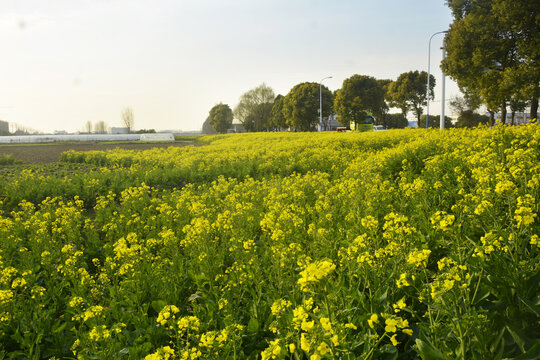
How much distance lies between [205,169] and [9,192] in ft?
20.9

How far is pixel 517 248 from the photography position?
297 cm

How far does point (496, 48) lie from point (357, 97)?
88.9 feet

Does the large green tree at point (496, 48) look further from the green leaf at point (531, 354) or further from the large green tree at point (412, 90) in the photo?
the large green tree at point (412, 90)

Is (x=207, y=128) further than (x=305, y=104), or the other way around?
(x=207, y=128)

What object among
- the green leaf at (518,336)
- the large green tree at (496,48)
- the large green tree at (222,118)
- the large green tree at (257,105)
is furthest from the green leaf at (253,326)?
the large green tree at (222,118)

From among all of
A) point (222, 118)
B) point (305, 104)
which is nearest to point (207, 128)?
point (222, 118)

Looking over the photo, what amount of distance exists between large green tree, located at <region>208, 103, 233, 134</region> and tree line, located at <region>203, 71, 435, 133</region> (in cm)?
914

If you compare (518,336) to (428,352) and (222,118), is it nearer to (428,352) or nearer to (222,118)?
(428,352)

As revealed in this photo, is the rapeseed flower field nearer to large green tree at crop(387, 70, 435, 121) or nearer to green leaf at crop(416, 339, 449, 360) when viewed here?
green leaf at crop(416, 339, 449, 360)

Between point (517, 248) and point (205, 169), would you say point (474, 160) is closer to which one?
point (517, 248)

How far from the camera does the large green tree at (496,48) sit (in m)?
21.0

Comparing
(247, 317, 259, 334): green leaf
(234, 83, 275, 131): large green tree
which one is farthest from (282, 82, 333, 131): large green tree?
(247, 317, 259, 334): green leaf

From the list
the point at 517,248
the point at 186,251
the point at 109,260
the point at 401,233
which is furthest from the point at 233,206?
the point at 517,248

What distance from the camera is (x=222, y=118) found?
9319 centimetres
